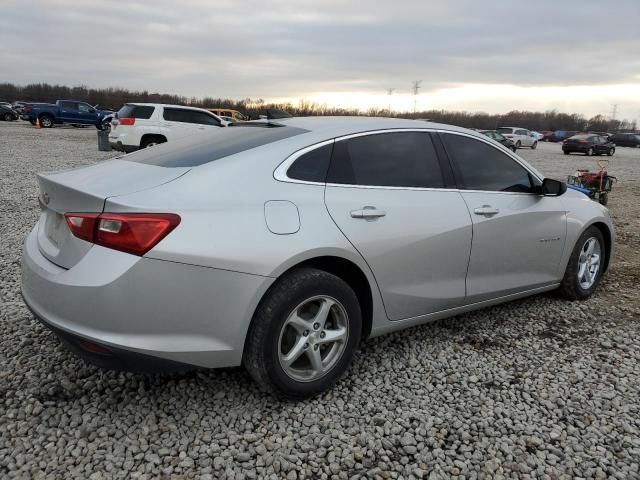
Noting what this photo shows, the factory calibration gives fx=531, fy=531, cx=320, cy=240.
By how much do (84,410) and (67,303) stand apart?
2.28 ft

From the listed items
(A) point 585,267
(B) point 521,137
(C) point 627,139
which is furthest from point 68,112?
(C) point 627,139

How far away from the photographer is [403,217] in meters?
3.15

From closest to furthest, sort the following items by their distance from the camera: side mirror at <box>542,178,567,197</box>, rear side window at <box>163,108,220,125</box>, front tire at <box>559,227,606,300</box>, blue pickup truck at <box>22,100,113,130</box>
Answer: side mirror at <box>542,178,567,197</box> < front tire at <box>559,227,606,300</box> < rear side window at <box>163,108,220,125</box> < blue pickup truck at <box>22,100,113,130</box>

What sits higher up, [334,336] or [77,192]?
[77,192]

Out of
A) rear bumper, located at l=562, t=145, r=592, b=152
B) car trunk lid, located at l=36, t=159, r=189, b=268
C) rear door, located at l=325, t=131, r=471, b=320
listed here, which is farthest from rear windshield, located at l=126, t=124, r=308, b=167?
rear bumper, located at l=562, t=145, r=592, b=152

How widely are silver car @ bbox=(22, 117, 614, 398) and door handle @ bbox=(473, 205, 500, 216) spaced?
0.01m

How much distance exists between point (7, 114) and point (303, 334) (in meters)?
43.3

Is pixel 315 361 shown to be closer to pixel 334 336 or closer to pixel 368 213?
pixel 334 336

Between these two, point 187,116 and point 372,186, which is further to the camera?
point 187,116

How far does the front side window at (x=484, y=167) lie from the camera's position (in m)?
3.67

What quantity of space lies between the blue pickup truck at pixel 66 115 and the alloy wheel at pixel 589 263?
105 ft

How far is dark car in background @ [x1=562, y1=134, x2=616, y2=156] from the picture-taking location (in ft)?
105

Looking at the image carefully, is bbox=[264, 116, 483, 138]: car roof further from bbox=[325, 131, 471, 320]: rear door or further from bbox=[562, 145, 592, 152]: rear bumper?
bbox=[562, 145, 592, 152]: rear bumper

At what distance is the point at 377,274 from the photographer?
120 inches
